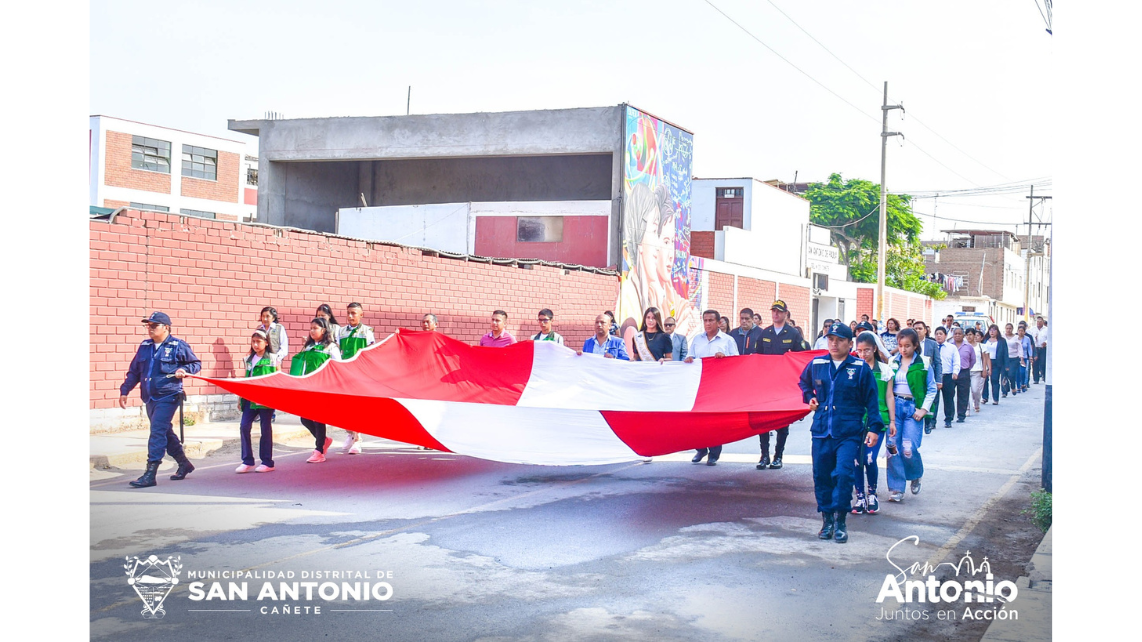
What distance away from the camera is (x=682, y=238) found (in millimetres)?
26484

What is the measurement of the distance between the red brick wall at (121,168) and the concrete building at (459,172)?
17.1m

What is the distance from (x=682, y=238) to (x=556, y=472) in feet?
56.0

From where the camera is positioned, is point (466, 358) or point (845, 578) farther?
point (466, 358)

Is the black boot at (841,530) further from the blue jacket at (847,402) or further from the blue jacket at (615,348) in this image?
the blue jacket at (615,348)

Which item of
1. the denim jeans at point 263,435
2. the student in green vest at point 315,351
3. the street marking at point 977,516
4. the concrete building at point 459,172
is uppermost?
the concrete building at point 459,172

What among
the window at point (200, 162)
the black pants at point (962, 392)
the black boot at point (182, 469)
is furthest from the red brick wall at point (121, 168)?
Answer: the black pants at point (962, 392)

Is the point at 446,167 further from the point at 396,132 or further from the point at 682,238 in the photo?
the point at 682,238

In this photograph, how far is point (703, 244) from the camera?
33031 mm

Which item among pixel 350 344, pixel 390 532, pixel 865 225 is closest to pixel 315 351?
pixel 350 344

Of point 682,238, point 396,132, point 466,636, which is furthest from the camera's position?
point 682,238

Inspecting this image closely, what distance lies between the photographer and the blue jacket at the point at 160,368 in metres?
8.77

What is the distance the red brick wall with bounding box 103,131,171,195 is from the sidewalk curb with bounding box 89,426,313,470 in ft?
106

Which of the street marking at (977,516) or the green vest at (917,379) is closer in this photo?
the street marking at (977,516)

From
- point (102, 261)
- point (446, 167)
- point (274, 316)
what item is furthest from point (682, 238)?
point (102, 261)
